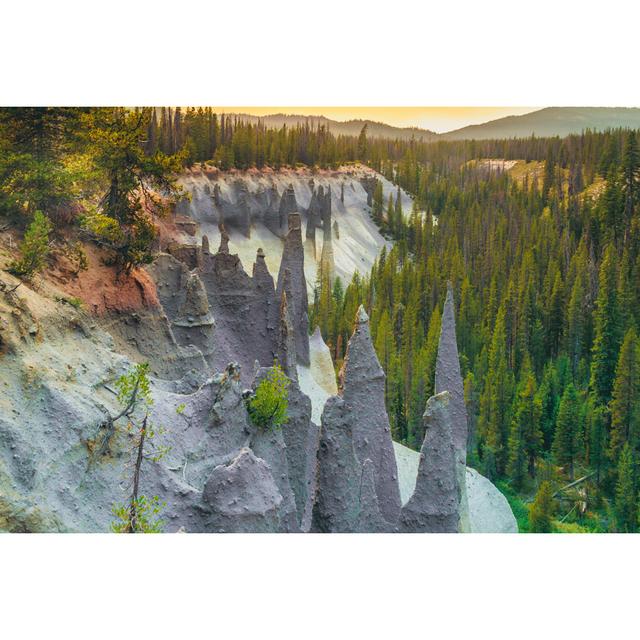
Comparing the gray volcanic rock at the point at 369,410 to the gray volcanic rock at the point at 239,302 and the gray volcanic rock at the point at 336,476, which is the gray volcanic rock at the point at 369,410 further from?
the gray volcanic rock at the point at 239,302

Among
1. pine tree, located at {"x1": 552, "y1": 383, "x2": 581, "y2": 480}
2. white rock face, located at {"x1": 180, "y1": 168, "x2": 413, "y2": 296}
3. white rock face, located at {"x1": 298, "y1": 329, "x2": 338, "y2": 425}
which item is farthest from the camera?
white rock face, located at {"x1": 180, "y1": 168, "x2": 413, "y2": 296}

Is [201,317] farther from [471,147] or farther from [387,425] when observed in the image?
[471,147]

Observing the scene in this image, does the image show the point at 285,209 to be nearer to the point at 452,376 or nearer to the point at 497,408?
the point at 452,376

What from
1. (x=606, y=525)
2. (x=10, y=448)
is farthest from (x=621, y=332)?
(x=10, y=448)

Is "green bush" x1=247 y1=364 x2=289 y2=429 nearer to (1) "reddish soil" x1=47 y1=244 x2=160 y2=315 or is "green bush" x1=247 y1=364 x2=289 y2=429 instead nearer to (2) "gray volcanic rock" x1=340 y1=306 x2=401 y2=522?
(2) "gray volcanic rock" x1=340 y1=306 x2=401 y2=522

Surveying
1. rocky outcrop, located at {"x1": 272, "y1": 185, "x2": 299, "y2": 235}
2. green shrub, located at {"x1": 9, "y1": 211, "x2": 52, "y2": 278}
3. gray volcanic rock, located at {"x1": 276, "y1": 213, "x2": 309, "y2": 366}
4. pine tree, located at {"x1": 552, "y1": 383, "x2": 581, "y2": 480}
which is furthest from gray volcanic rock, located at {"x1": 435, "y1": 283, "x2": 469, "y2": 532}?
green shrub, located at {"x1": 9, "y1": 211, "x2": 52, "y2": 278}

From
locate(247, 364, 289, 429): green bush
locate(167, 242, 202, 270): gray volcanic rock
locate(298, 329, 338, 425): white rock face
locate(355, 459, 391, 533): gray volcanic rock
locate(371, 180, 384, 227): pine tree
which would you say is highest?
locate(371, 180, 384, 227): pine tree

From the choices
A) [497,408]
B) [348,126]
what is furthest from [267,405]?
[497,408]
